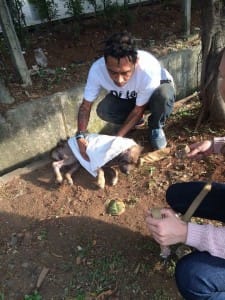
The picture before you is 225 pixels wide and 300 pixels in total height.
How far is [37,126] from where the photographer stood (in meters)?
3.32

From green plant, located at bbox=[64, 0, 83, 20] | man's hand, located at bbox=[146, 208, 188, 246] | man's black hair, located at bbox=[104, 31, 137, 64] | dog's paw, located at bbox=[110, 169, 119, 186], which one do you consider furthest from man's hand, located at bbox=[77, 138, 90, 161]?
green plant, located at bbox=[64, 0, 83, 20]

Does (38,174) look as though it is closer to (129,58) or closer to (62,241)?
(62,241)

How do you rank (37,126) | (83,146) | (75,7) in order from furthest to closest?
(75,7)
(37,126)
(83,146)

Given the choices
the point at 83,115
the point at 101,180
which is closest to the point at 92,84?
the point at 83,115

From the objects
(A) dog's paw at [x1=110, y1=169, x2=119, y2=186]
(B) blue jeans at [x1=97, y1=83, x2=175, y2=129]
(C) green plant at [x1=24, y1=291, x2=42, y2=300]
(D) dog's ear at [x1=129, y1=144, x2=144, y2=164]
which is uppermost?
(B) blue jeans at [x1=97, y1=83, x2=175, y2=129]

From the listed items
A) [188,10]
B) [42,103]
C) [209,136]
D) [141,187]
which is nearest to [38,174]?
[42,103]

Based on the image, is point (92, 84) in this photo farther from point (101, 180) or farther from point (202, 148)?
point (202, 148)

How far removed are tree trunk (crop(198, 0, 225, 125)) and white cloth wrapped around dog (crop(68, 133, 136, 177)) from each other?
794mm

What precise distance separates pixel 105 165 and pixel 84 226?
23.9 inches

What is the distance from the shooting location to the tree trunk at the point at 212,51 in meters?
A: 2.97

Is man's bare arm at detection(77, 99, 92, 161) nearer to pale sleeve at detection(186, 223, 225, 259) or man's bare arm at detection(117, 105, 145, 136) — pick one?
man's bare arm at detection(117, 105, 145, 136)

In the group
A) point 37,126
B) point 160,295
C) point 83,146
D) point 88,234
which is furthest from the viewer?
point 37,126

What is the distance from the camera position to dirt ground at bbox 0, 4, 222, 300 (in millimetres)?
2301

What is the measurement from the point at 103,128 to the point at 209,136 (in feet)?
3.34
